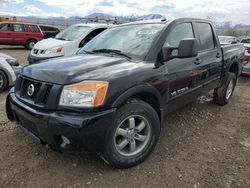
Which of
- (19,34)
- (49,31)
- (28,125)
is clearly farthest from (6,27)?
(28,125)

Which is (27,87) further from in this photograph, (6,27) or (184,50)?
(6,27)

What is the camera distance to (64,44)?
8.43 m

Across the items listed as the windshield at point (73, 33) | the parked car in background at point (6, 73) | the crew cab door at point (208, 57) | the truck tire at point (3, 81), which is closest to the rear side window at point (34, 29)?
the windshield at point (73, 33)

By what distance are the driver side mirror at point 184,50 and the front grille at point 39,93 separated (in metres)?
1.48

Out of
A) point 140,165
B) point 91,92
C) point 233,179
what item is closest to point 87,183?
point 140,165

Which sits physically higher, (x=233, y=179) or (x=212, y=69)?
(x=212, y=69)

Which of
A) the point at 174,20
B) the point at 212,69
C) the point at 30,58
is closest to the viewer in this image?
the point at 174,20

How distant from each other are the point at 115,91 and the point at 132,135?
628mm

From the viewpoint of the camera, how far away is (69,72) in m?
2.67

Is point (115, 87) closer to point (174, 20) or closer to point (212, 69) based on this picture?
point (174, 20)

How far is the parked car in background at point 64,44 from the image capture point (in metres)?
8.33

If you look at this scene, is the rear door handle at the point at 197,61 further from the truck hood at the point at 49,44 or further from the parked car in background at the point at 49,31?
the parked car in background at the point at 49,31

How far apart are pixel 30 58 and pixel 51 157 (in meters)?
6.29

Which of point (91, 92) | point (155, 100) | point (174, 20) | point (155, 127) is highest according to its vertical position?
point (174, 20)
